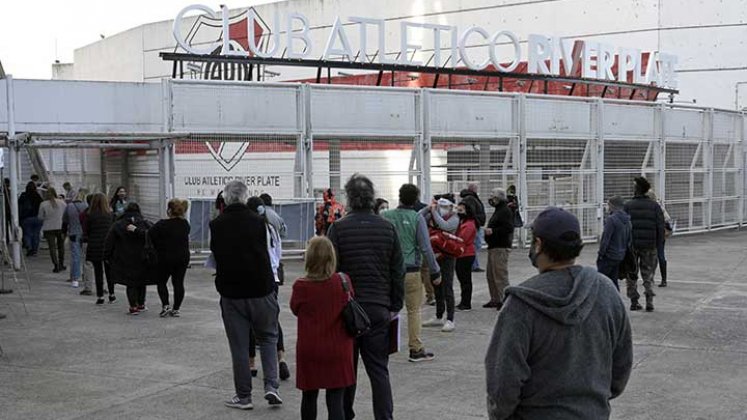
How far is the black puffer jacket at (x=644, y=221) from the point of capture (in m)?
11.2

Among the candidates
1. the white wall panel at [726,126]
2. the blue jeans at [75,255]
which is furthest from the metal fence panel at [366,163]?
the white wall panel at [726,126]

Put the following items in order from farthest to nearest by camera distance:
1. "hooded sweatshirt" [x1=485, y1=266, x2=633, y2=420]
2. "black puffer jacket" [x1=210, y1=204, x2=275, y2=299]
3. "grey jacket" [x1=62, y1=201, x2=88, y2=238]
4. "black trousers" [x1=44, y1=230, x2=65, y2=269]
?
"black trousers" [x1=44, y1=230, x2=65, y2=269]
"grey jacket" [x1=62, y1=201, x2=88, y2=238]
"black puffer jacket" [x1=210, y1=204, x2=275, y2=299]
"hooded sweatshirt" [x1=485, y1=266, x2=633, y2=420]

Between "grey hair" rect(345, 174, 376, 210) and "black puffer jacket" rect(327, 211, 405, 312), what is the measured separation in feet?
0.17

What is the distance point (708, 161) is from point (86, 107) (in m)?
17.1

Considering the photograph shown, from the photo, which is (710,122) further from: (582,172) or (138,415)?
(138,415)

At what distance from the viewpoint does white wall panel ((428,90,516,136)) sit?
1830cm

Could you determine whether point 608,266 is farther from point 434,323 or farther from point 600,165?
point 600,165

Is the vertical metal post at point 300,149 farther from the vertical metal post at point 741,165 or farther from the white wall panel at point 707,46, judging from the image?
the white wall panel at point 707,46

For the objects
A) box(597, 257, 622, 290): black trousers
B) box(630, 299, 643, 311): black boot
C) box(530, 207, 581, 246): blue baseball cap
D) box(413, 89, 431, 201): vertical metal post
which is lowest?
box(630, 299, 643, 311): black boot

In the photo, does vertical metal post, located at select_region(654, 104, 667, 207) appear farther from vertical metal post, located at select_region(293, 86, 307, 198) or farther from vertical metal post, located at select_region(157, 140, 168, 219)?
vertical metal post, located at select_region(157, 140, 168, 219)

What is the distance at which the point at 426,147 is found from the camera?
59.5ft

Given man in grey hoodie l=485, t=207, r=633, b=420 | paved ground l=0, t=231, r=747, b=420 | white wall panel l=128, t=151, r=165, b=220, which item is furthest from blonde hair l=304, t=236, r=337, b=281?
white wall panel l=128, t=151, r=165, b=220

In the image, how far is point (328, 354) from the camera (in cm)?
524

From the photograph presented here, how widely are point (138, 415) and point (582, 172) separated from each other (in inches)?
604
